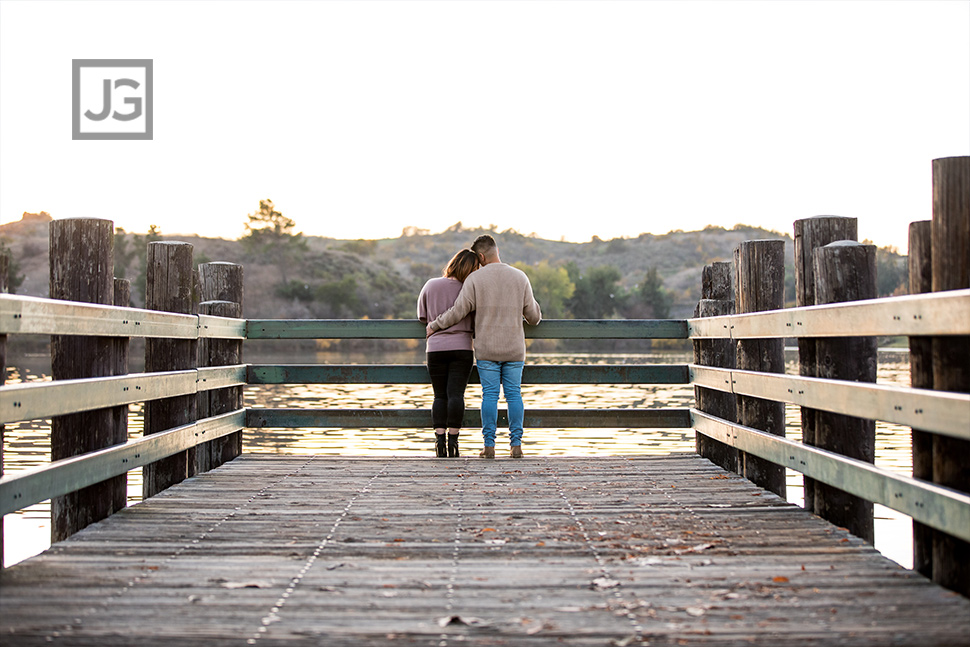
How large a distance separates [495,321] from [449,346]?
47 cm

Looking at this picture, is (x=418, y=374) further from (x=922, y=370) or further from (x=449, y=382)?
(x=922, y=370)

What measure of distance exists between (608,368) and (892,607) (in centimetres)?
→ 523

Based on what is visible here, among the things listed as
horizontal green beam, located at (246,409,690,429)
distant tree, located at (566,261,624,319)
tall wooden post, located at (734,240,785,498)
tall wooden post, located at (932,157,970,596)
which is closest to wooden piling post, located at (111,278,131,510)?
horizontal green beam, located at (246,409,690,429)

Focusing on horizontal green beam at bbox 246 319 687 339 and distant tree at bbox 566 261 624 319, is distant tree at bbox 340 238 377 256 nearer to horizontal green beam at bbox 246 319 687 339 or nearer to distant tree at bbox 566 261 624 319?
distant tree at bbox 566 261 624 319

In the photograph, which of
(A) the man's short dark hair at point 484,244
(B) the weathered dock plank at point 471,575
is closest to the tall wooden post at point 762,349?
(B) the weathered dock plank at point 471,575

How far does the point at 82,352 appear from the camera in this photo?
207 inches

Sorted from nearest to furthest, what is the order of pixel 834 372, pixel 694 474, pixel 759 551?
1. pixel 759 551
2. pixel 834 372
3. pixel 694 474

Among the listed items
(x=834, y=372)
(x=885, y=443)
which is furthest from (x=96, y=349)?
(x=885, y=443)

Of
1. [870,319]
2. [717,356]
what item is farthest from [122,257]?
[870,319]

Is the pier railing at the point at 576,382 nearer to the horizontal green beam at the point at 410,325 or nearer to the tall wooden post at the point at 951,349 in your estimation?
the horizontal green beam at the point at 410,325

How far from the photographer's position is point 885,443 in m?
17.3

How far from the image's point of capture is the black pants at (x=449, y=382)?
812 centimetres

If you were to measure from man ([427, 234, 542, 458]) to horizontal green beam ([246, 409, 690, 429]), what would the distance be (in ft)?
1.70

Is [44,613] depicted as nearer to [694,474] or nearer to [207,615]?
[207,615]
